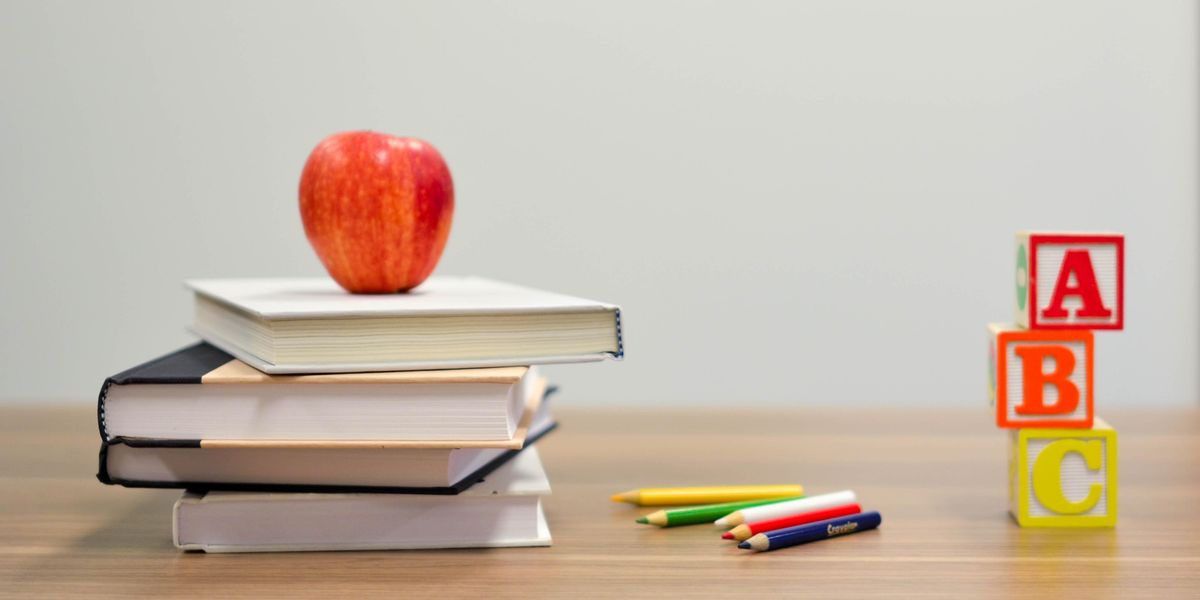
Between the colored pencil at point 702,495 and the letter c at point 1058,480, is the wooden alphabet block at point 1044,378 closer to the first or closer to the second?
the letter c at point 1058,480

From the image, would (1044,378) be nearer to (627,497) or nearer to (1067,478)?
(1067,478)

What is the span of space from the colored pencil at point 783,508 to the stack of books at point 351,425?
0.13 meters

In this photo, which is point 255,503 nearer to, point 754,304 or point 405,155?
point 405,155

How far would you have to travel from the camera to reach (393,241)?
0.93m

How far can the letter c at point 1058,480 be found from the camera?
2.62ft

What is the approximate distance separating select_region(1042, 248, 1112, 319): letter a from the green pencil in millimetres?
247

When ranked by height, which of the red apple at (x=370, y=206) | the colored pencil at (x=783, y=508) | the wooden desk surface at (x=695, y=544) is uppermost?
the red apple at (x=370, y=206)

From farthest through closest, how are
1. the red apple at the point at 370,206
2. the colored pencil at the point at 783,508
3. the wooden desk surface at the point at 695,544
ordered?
the red apple at the point at 370,206 < the colored pencil at the point at 783,508 < the wooden desk surface at the point at 695,544

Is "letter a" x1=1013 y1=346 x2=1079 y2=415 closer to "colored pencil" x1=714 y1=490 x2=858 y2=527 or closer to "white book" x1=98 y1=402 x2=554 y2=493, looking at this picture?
"colored pencil" x1=714 y1=490 x2=858 y2=527

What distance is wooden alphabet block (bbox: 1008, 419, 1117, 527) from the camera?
31.4 inches

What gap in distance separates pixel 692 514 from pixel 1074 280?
12.3 inches

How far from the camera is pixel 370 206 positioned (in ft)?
3.02

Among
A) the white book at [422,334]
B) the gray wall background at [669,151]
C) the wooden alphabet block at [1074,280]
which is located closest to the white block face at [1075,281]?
the wooden alphabet block at [1074,280]

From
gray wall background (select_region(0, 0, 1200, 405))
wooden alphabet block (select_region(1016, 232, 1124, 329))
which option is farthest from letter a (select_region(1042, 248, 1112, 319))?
gray wall background (select_region(0, 0, 1200, 405))
